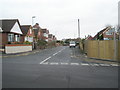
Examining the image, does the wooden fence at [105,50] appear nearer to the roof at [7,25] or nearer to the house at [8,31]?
the house at [8,31]

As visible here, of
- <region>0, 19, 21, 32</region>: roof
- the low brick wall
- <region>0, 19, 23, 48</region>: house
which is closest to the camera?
the low brick wall

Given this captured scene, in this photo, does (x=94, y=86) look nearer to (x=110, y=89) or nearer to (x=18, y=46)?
(x=110, y=89)

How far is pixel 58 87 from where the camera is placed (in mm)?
5434

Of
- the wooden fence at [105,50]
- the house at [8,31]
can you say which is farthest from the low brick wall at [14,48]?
the wooden fence at [105,50]

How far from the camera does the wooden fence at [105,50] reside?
13367 millimetres

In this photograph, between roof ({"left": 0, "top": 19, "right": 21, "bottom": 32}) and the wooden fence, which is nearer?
the wooden fence

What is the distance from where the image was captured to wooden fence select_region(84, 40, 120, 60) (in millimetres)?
13367

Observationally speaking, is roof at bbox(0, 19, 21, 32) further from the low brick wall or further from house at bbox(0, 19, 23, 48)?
the low brick wall

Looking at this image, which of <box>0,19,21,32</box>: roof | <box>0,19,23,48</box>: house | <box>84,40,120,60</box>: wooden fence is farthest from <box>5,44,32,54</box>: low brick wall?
<box>84,40,120,60</box>: wooden fence

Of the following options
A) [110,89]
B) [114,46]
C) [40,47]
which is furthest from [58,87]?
[40,47]

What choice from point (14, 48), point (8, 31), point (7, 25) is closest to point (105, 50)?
point (14, 48)

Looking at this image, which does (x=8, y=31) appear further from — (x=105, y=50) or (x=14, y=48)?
(x=105, y=50)

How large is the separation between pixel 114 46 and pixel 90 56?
11.3 ft

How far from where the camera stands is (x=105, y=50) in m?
14.2
